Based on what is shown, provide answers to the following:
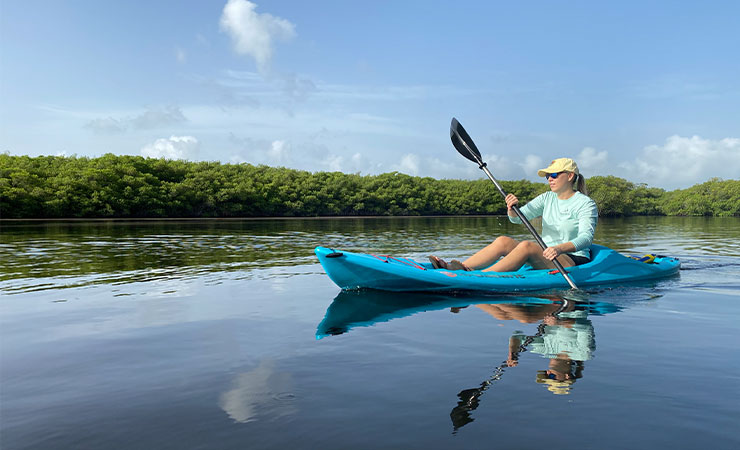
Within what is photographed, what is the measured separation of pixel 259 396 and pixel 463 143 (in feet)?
18.5

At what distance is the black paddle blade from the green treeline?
3768 cm

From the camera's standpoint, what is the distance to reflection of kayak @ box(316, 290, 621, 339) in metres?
4.94

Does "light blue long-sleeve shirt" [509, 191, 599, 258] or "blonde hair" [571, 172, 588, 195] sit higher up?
"blonde hair" [571, 172, 588, 195]

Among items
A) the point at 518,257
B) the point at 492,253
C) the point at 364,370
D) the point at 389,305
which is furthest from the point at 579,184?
the point at 364,370

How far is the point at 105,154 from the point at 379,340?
2061 inches

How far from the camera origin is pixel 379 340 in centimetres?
421

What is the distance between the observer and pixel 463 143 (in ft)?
25.6

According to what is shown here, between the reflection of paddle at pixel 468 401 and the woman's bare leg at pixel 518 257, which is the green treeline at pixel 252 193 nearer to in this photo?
the woman's bare leg at pixel 518 257

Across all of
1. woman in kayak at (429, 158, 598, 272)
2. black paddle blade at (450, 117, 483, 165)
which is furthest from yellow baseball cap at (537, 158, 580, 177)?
black paddle blade at (450, 117, 483, 165)

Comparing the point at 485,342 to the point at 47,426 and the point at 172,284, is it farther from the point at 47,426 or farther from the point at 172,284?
the point at 172,284

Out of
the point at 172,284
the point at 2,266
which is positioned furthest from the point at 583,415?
the point at 2,266

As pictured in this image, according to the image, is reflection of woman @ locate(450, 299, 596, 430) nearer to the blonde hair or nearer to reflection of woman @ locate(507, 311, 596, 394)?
reflection of woman @ locate(507, 311, 596, 394)

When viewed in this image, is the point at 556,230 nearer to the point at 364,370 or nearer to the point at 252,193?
the point at 364,370

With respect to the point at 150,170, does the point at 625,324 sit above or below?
below
